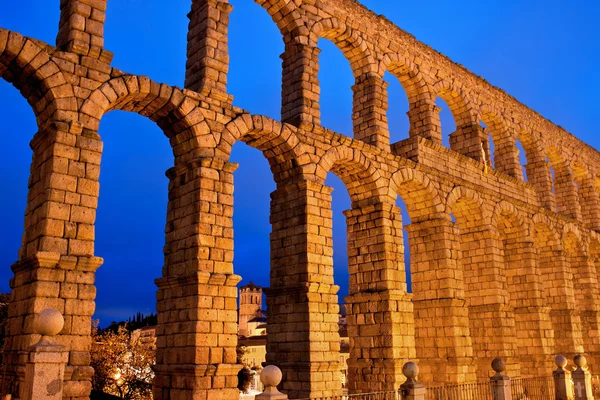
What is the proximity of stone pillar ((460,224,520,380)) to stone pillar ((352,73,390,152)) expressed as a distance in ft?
18.4

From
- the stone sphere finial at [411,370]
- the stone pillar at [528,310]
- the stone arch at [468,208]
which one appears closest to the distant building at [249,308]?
the stone pillar at [528,310]

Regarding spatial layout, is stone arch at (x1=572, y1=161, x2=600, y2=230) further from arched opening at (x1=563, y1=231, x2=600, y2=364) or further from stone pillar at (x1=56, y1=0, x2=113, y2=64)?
stone pillar at (x1=56, y1=0, x2=113, y2=64)

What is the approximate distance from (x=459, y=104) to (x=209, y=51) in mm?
11638

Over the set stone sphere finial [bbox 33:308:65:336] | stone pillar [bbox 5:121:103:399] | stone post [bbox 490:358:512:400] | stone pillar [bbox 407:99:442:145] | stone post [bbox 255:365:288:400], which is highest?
stone pillar [bbox 407:99:442:145]

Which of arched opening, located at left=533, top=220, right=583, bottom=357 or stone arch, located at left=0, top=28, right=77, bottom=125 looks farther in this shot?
arched opening, located at left=533, top=220, right=583, bottom=357

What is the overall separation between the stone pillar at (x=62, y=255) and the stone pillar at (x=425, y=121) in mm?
11777

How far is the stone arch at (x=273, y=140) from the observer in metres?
13.5

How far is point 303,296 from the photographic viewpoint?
13.6 m

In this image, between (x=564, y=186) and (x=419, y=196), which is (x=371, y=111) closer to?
(x=419, y=196)

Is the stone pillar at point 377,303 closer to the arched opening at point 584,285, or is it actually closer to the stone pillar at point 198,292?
the stone pillar at point 198,292

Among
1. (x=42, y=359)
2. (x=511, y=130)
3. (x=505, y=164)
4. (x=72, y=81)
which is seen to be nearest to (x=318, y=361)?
(x=42, y=359)

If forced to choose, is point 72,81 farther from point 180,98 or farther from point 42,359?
point 42,359

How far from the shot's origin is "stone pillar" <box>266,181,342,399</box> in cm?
1330

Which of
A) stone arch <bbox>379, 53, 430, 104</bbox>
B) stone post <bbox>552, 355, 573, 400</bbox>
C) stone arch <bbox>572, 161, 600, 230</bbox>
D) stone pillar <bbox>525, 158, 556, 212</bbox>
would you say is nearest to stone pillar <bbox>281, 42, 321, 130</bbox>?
stone arch <bbox>379, 53, 430, 104</bbox>
